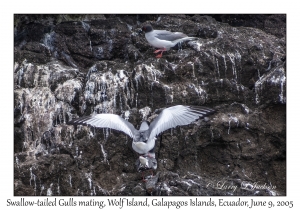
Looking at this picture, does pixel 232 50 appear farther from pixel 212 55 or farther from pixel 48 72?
pixel 48 72

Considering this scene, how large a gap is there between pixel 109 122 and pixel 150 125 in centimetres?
69

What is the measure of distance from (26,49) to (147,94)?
297 centimetres

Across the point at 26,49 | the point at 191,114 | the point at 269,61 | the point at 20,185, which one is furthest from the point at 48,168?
the point at 269,61

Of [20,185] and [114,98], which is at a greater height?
[114,98]

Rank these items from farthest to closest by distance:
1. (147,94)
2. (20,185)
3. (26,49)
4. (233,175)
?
(26,49) → (147,94) → (233,175) → (20,185)

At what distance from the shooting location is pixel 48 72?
12.3 m

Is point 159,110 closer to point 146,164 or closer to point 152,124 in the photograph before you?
point 152,124

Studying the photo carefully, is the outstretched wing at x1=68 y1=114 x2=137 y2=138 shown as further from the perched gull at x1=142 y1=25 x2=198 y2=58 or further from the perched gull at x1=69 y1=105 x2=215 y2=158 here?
the perched gull at x1=142 y1=25 x2=198 y2=58

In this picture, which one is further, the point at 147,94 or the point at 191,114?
the point at 147,94

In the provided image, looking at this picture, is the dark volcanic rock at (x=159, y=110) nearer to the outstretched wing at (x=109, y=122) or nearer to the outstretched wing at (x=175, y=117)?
the outstretched wing at (x=109, y=122)

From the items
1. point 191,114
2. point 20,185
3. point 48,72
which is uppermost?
point 48,72

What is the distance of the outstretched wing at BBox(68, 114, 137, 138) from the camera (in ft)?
34.8

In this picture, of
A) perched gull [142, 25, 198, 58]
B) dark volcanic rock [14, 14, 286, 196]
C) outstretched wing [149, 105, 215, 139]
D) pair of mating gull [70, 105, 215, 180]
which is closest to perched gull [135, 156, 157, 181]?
pair of mating gull [70, 105, 215, 180]

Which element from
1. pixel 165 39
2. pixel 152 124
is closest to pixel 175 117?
pixel 152 124
